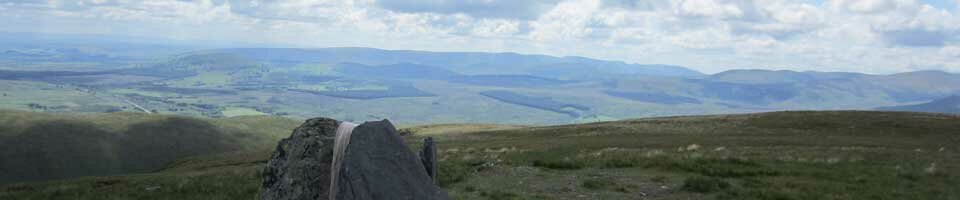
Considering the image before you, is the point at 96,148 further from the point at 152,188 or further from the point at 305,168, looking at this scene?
the point at 305,168

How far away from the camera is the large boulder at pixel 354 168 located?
30.9 ft

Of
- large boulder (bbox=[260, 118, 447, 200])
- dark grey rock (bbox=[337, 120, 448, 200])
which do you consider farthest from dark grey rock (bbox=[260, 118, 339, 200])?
dark grey rock (bbox=[337, 120, 448, 200])

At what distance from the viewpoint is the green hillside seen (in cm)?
12812

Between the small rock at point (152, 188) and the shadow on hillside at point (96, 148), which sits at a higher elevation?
the small rock at point (152, 188)

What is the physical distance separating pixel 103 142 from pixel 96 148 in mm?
6256

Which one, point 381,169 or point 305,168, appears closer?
point 381,169

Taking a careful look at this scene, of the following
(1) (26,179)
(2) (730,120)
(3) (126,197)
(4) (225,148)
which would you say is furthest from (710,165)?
(4) (225,148)

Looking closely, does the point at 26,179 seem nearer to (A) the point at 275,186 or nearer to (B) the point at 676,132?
(B) the point at 676,132

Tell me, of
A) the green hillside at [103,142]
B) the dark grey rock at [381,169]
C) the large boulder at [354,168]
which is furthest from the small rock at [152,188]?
the green hillside at [103,142]

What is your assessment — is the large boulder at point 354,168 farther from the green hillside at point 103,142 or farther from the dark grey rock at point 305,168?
the green hillside at point 103,142

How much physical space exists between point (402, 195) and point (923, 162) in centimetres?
2842

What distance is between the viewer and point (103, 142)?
5989 inches

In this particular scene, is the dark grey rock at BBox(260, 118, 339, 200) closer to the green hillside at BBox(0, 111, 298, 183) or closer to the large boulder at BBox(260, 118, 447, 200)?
the large boulder at BBox(260, 118, 447, 200)

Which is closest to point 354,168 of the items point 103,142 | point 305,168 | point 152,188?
point 305,168
